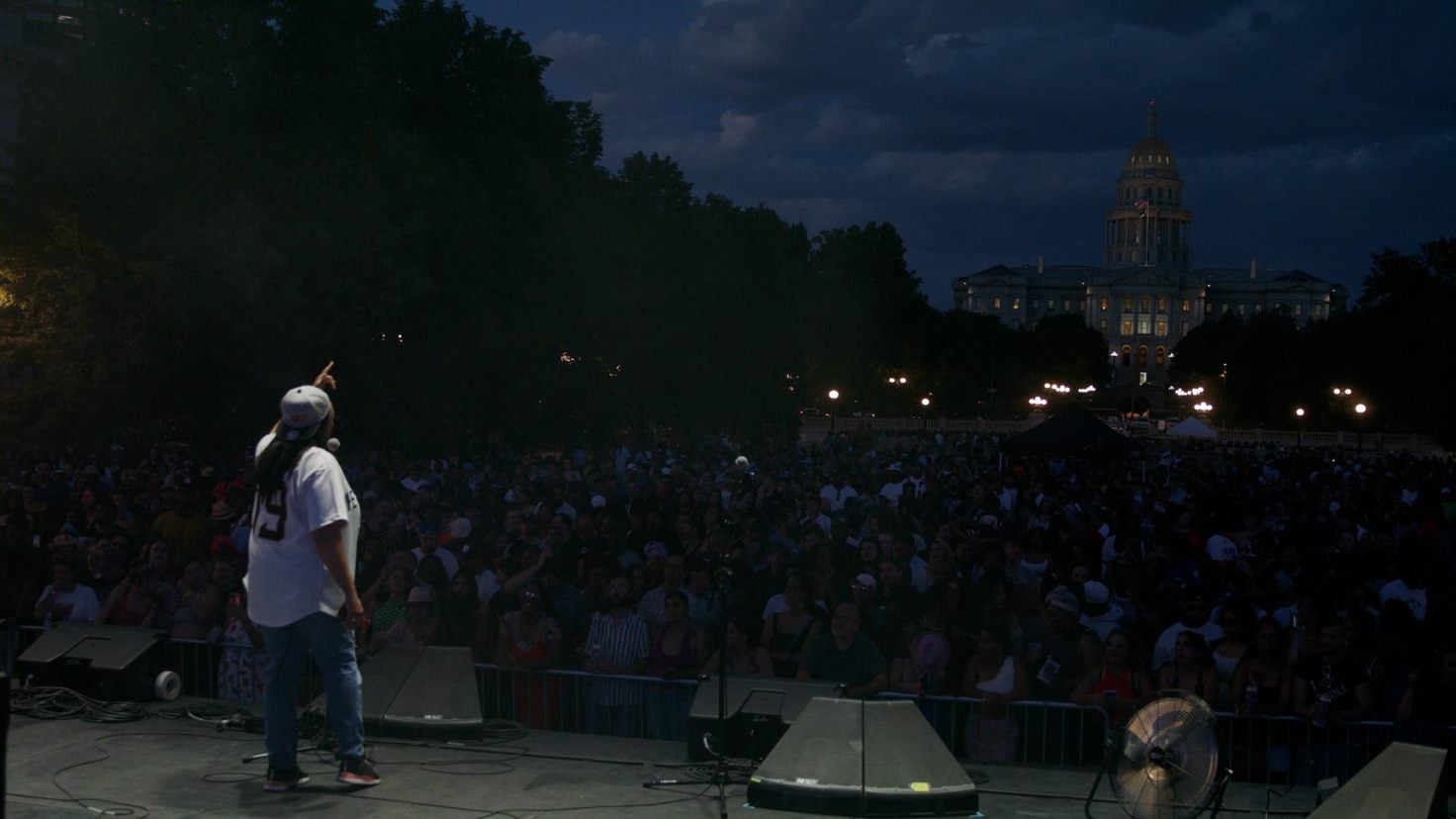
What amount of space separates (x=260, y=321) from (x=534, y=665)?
47.5 ft

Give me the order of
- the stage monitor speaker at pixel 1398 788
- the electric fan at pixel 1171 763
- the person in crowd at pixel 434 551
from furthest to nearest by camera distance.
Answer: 1. the person in crowd at pixel 434 551
2. the electric fan at pixel 1171 763
3. the stage monitor speaker at pixel 1398 788

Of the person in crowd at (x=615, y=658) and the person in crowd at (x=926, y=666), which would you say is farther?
the person in crowd at (x=926, y=666)

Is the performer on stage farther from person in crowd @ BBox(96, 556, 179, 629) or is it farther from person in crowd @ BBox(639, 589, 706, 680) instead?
person in crowd @ BBox(96, 556, 179, 629)

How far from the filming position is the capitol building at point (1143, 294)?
561 ft

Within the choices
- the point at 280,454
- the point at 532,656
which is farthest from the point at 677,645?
the point at 280,454

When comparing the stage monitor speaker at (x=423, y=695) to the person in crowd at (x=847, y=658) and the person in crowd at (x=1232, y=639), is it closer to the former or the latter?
the person in crowd at (x=847, y=658)

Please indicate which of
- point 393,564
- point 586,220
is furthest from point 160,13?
point 393,564

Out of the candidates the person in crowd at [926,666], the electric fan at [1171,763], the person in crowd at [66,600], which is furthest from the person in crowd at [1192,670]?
the person in crowd at [66,600]

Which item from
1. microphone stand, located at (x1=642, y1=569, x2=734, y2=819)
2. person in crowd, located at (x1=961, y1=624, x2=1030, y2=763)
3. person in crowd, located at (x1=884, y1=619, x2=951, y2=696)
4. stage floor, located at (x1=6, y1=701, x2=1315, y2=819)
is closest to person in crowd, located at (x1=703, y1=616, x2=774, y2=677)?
person in crowd, located at (x1=884, y1=619, x2=951, y2=696)

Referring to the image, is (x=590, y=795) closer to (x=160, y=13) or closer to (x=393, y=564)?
(x=393, y=564)

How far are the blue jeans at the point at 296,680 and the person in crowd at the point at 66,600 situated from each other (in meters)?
4.10

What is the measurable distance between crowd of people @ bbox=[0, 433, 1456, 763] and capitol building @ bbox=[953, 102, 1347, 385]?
15239 centimetres

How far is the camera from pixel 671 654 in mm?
8008

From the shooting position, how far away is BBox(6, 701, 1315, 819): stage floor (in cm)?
542
